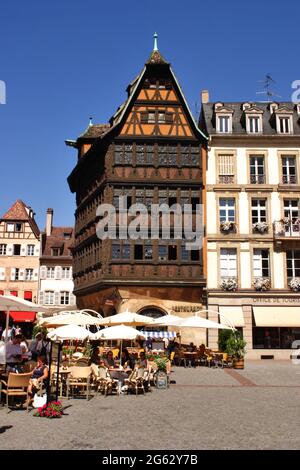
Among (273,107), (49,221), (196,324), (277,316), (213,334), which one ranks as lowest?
(213,334)

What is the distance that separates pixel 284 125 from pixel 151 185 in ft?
30.6

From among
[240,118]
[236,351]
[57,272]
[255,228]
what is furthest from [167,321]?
[57,272]

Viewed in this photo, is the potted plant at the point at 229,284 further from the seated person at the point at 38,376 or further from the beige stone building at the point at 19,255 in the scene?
the beige stone building at the point at 19,255

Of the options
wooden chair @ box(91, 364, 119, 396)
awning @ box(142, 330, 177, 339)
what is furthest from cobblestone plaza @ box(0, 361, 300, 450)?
awning @ box(142, 330, 177, 339)

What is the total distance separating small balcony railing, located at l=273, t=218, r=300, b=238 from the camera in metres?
31.7

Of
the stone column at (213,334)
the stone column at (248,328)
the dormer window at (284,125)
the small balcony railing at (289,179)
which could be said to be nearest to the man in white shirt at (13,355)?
the stone column at (213,334)

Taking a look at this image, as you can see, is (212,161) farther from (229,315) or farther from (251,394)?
(251,394)

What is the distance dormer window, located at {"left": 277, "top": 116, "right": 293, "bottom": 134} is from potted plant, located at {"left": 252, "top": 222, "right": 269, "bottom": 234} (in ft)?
19.6

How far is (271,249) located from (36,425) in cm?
2333

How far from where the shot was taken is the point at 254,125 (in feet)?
111

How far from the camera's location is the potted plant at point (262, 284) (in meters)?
31.3

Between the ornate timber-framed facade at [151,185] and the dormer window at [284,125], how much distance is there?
5.16 m

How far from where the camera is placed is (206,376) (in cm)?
2117

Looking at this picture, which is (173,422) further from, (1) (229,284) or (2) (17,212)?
(2) (17,212)
